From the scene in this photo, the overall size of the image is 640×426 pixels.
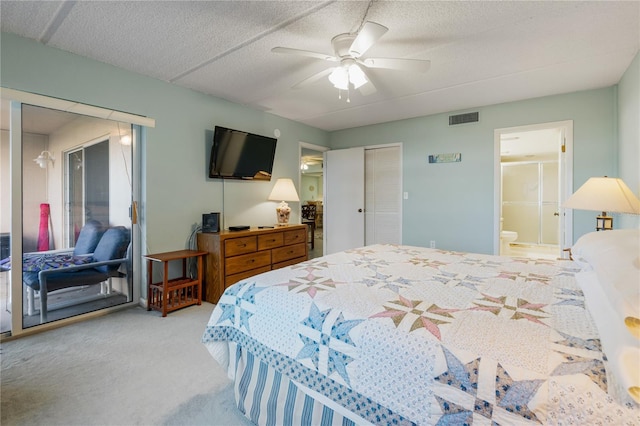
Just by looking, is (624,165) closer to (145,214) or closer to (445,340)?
(445,340)

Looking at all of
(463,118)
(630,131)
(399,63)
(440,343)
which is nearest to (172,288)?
(440,343)

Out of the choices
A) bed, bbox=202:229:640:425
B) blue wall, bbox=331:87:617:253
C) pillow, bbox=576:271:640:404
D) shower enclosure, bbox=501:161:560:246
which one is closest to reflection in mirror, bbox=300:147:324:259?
blue wall, bbox=331:87:617:253

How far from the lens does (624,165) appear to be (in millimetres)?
2914

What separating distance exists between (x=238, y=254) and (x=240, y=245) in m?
0.10

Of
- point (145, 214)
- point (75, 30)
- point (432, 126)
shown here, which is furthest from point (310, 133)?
point (75, 30)

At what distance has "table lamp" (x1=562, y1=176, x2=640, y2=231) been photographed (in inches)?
86.0

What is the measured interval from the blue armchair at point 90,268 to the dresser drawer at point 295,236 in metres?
1.83

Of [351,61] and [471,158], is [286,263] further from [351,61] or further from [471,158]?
[471,158]

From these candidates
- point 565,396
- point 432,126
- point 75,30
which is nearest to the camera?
point 565,396

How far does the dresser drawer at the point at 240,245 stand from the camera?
127 inches

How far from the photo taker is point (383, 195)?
493 centimetres

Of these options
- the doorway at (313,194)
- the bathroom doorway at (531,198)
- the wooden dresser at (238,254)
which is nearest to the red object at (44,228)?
the wooden dresser at (238,254)

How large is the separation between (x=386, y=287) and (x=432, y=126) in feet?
11.8

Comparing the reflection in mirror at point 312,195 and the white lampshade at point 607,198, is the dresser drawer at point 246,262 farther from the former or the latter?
the reflection in mirror at point 312,195
